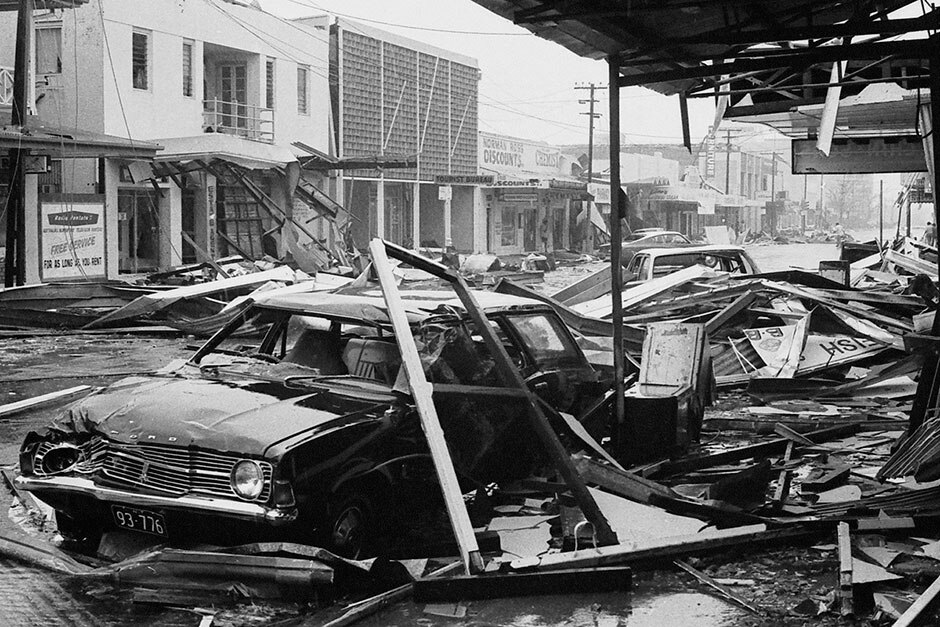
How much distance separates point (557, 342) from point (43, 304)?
47.8ft

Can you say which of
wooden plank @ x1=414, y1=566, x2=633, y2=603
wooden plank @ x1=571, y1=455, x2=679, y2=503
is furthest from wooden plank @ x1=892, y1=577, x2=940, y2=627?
wooden plank @ x1=571, y1=455, x2=679, y2=503

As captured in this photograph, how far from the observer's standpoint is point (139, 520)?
5426 millimetres

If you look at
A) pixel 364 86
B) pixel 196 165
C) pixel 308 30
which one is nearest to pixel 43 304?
pixel 196 165

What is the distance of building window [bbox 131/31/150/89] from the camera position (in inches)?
1155

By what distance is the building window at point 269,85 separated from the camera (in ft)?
118

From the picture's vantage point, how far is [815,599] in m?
5.36

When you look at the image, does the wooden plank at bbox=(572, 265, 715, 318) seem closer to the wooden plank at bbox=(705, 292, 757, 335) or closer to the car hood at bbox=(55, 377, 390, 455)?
the wooden plank at bbox=(705, 292, 757, 335)

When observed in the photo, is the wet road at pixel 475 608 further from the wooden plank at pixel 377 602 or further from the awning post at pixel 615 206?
the awning post at pixel 615 206

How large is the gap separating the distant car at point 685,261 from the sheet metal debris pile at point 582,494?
7420 millimetres

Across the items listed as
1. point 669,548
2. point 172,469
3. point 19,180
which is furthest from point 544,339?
point 19,180

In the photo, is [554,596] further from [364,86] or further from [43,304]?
[364,86]

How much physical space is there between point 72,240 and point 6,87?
3738 millimetres

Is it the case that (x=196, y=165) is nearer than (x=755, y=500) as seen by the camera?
No

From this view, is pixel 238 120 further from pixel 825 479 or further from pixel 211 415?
pixel 211 415
